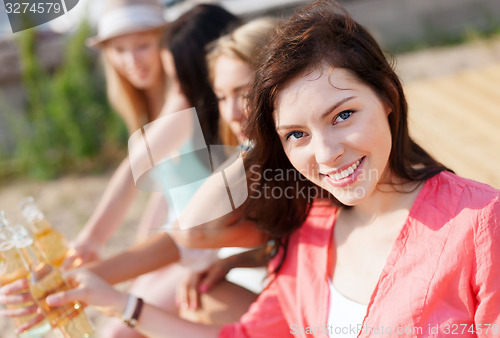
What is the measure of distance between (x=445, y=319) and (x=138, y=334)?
1266 millimetres

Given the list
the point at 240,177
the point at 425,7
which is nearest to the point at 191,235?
Result: the point at 240,177

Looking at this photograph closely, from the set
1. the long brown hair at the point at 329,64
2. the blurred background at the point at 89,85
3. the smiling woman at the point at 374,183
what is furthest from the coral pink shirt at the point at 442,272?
the blurred background at the point at 89,85

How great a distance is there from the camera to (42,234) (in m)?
1.71

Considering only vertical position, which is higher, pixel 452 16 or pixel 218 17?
pixel 218 17

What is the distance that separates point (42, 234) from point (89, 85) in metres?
3.38

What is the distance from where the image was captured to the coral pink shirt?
1.11 meters

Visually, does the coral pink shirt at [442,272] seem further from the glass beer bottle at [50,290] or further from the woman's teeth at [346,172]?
the glass beer bottle at [50,290]

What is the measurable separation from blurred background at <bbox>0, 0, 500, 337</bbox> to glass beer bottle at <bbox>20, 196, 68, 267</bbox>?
1.84 meters

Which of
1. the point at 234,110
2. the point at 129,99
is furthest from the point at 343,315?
the point at 129,99

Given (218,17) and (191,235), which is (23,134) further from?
(191,235)

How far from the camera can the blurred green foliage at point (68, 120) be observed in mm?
4773

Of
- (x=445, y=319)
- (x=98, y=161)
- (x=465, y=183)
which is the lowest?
(x=98, y=161)

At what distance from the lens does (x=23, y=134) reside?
4.88 m

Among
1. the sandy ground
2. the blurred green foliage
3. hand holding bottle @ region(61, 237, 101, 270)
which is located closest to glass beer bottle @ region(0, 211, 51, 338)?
hand holding bottle @ region(61, 237, 101, 270)
